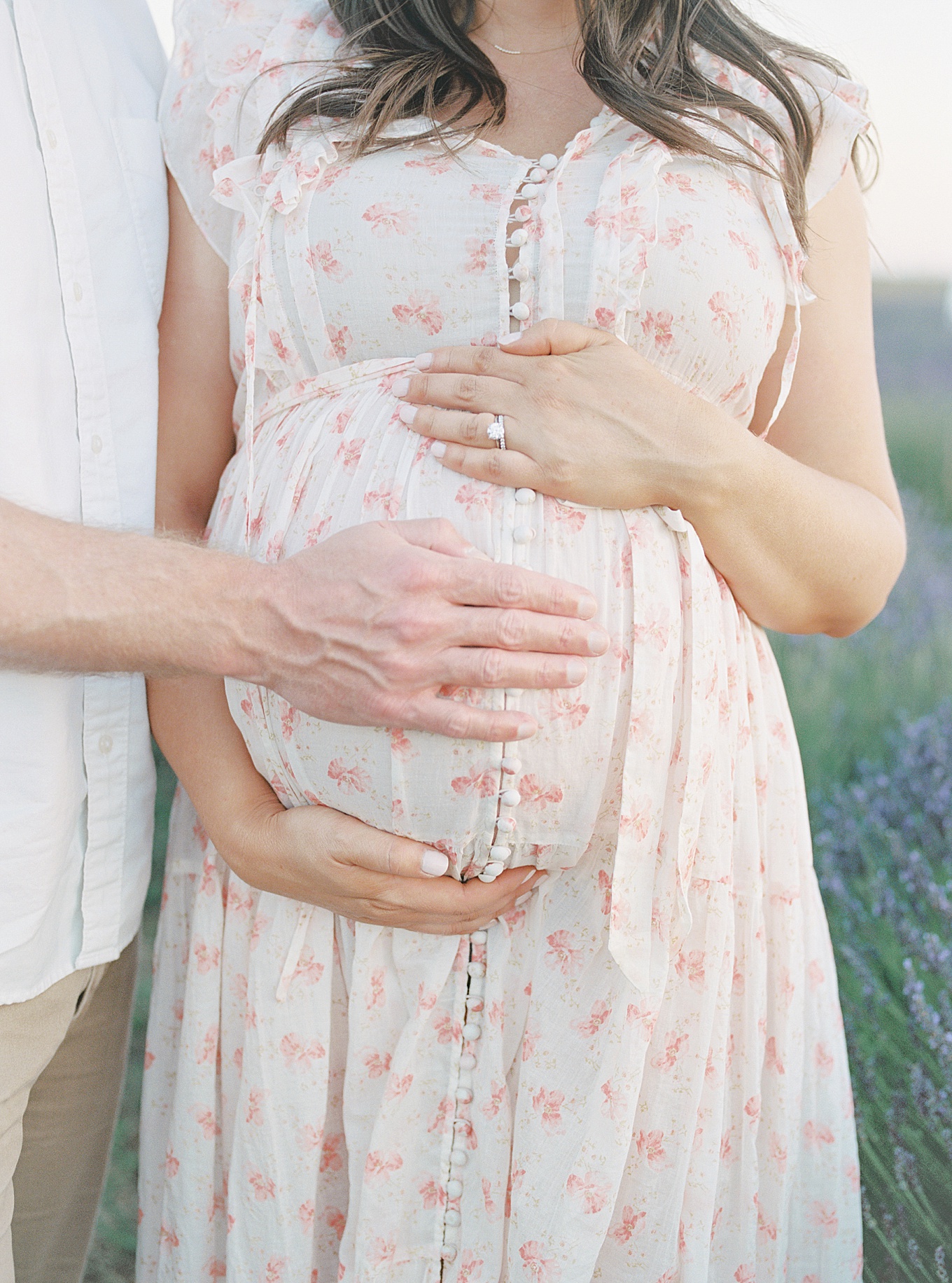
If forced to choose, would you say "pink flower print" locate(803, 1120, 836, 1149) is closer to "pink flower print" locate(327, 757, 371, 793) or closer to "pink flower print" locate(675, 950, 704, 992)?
"pink flower print" locate(675, 950, 704, 992)

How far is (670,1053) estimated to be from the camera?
1091mm

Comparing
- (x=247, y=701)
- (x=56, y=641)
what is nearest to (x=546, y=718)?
(x=247, y=701)

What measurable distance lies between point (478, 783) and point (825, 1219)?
27.9 inches

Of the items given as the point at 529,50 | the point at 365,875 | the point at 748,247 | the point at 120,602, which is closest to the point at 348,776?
the point at 365,875

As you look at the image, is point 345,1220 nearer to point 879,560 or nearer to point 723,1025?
point 723,1025

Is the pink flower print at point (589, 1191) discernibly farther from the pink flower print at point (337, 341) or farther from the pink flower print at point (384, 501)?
the pink flower print at point (337, 341)

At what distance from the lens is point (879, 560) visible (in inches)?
49.1

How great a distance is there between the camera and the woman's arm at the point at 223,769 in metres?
1.06

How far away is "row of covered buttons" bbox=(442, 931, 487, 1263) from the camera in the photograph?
112 centimetres

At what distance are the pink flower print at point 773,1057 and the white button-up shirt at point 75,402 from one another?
770 mm

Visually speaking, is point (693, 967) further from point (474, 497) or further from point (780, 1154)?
point (474, 497)

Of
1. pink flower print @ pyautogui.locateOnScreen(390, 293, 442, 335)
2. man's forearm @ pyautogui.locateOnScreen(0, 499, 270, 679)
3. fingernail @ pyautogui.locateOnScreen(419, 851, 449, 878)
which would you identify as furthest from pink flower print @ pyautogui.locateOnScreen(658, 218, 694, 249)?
fingernail @ pyautogui.locateOnScreen(419, 851, 449, 878)

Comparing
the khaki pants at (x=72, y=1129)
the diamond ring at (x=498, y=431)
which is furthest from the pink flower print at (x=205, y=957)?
the diamond ring at (x=498, y=431)

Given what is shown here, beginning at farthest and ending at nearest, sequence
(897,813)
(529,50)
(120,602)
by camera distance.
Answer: (897,813) < (529,50) < (120,602)
